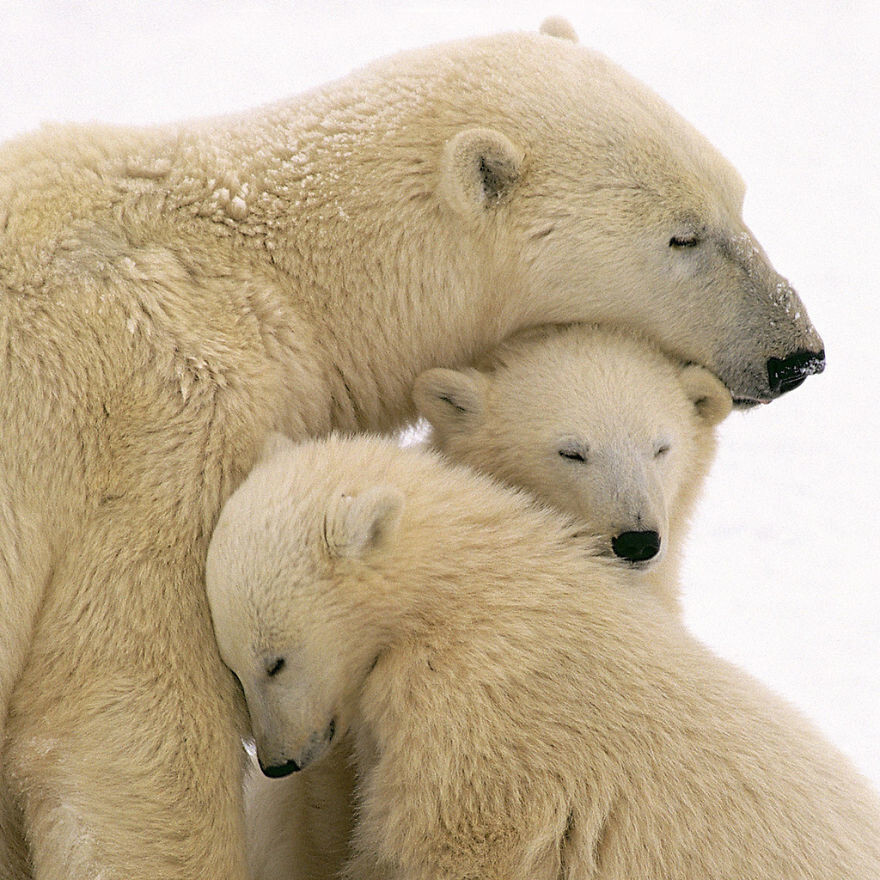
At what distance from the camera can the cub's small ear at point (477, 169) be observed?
3.76 m

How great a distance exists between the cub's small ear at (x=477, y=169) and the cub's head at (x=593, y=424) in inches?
19.1

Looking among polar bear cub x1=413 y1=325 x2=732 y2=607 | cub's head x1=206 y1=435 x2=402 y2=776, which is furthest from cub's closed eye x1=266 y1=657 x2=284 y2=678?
polar bear cub x1=413 y1=325 x2=732 y2=607

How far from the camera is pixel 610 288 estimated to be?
13.2ft

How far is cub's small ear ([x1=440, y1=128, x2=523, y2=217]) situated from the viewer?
376 centimetres

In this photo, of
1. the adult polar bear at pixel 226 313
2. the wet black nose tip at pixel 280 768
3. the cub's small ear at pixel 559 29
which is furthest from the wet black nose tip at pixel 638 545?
the cub's small ear at pixel 559 29

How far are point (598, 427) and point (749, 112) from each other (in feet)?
24.9

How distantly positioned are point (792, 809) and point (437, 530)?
1105mm

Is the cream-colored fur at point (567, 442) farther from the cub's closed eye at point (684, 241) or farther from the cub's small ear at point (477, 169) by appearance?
the cub's small ear at point (477, 169)

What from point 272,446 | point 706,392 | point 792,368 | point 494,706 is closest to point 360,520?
point 272,446

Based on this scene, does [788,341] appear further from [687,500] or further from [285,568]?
[285,568]

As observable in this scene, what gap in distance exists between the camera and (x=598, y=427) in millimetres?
3834

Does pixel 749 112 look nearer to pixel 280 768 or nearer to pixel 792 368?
pixel 792 368

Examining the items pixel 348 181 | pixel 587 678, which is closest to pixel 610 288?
pixel 348 181

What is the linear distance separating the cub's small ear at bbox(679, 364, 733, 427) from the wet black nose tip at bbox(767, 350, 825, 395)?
14cm
